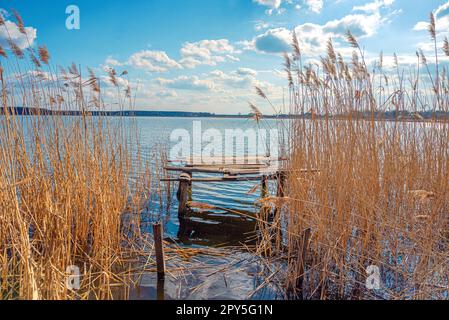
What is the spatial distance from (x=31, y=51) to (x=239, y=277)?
3141mm

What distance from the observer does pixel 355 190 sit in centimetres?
309

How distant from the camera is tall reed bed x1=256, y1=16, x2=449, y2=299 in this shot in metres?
2.92

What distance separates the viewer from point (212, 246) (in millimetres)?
4328

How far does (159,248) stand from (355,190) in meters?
1.83

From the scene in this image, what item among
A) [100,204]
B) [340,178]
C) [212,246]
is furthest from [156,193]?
[340,178]

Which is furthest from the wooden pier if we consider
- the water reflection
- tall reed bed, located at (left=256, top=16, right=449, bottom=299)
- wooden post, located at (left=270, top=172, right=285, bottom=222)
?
tall reed bed, located at (left=256, top=16, right=449, bottom=299)

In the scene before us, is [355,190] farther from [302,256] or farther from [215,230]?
[215,230]

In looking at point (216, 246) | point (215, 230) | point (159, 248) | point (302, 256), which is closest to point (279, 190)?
Answer: point (215, 230)

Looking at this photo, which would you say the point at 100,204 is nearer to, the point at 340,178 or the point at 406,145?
the point at 340,178

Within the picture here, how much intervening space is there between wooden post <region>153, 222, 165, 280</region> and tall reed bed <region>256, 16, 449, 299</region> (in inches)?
44.8

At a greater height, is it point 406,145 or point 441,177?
point 406,145

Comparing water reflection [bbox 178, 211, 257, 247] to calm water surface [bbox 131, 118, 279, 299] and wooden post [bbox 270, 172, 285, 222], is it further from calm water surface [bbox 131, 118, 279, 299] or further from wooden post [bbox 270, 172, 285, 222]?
wooden post [bbox 270, 172, 285, 222]

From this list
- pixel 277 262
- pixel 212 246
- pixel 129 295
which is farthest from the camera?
pixel 212 246

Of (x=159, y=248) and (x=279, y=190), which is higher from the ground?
(x=279, y=190)
